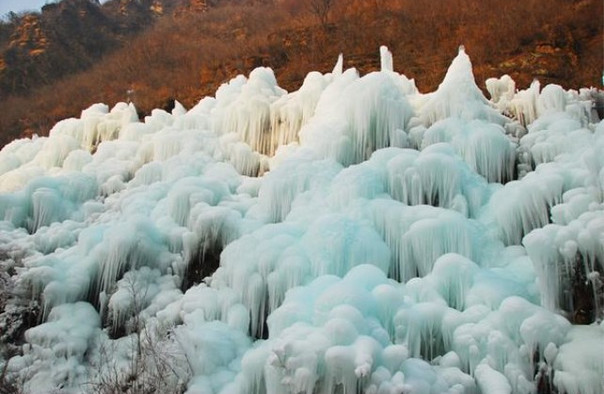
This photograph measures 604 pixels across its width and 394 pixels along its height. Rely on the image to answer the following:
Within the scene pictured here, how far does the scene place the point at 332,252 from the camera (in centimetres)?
593

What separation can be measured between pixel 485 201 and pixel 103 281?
468 centimetres

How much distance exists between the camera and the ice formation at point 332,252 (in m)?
4.82

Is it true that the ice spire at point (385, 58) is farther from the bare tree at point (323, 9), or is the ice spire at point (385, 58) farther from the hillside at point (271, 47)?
the bare tree at point (323, 9)

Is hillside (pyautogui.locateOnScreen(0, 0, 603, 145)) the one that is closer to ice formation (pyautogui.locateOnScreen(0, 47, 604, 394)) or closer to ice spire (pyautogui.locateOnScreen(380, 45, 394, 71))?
ice spire (pyautogui.locateOnScreen(380, 45, 394, 71))

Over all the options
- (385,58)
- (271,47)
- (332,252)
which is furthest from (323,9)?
(332,252)

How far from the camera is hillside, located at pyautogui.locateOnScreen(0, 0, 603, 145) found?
11.4 metres

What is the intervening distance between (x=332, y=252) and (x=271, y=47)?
1013 centimetres

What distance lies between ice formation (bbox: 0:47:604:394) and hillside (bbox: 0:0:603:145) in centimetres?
309

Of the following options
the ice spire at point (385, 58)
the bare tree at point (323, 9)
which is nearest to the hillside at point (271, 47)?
the bare tree at point (323, 9)

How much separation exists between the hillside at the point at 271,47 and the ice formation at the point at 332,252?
3.09m

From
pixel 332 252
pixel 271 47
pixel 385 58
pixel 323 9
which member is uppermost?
pixel 323 9

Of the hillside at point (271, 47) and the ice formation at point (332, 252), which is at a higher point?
the hillside at point (271, 47)

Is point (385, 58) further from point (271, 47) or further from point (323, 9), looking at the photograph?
point (323, 9)

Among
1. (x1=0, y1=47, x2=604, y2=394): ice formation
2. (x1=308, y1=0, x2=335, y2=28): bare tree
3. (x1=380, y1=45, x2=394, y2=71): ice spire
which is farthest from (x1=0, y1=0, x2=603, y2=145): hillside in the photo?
(x1=0, y1=47, x2=604, y2=394): ice formation
